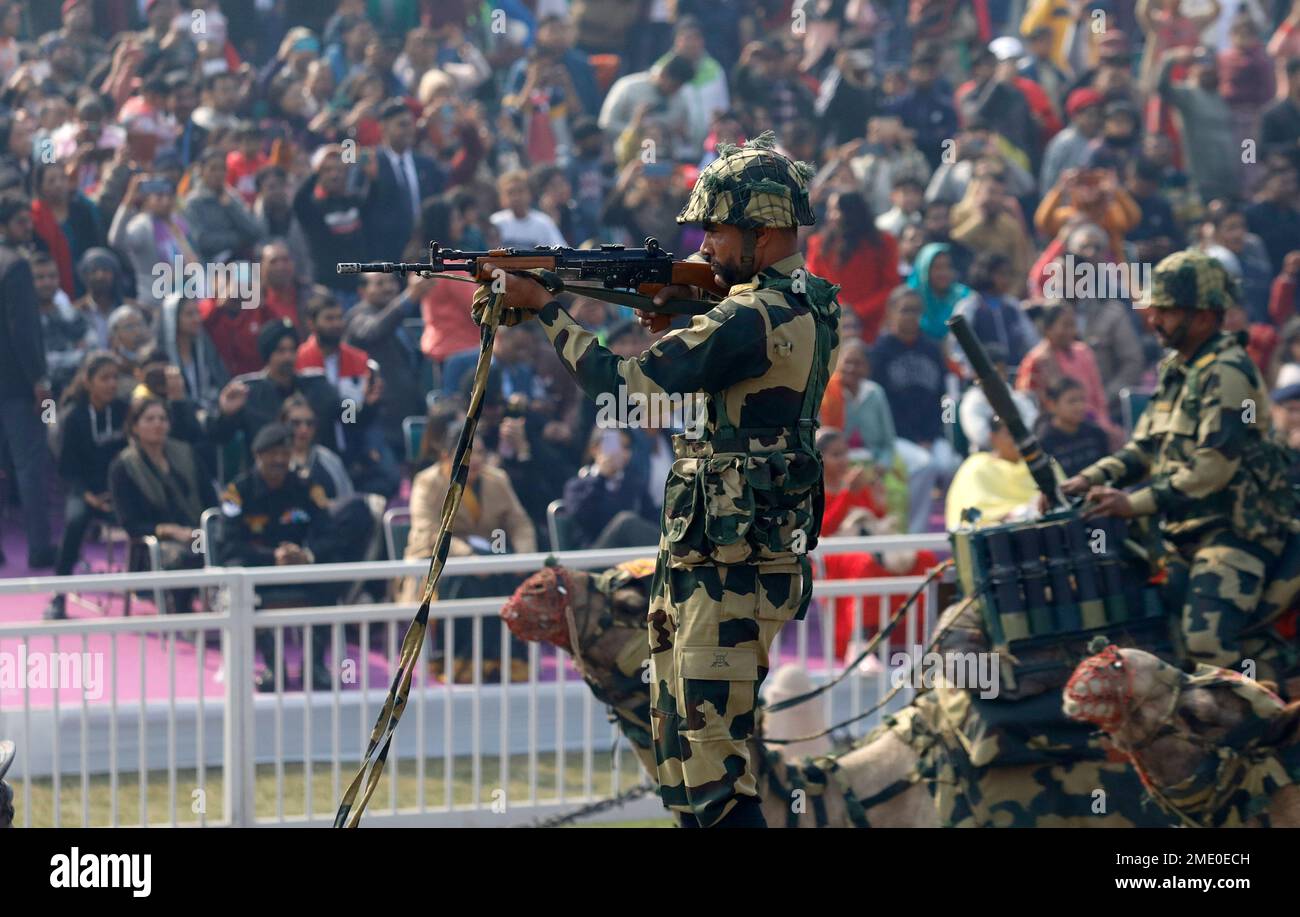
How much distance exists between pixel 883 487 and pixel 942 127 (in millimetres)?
4594

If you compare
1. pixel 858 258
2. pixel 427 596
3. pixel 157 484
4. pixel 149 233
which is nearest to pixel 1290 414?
pixel 858 258

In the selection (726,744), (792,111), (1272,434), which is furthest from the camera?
(792,111)

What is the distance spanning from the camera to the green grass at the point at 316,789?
8047 millimetres

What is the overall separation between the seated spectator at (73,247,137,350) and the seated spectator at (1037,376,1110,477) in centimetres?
519

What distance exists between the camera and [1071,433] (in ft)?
38.1

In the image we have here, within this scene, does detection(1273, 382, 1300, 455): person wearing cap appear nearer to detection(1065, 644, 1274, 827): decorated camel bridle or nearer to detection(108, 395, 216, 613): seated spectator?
detection(1065, 644, 1274, 827): decorated camel bridle

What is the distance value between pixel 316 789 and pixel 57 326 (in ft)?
14.2

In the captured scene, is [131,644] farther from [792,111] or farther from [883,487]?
[792,111]

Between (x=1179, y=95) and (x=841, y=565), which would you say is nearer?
(x=841, y=565)

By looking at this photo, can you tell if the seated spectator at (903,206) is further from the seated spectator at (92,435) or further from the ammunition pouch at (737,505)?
the ammunition pouch at (737,505)

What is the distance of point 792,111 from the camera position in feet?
49.7

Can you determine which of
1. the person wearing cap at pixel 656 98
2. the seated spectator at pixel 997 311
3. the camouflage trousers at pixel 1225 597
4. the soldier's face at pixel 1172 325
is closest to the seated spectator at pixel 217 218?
the person wearing cap at pixel 656 98

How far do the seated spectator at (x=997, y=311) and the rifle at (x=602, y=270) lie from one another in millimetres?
7540
